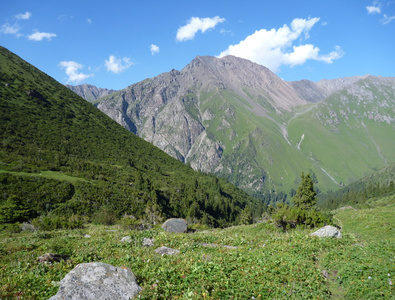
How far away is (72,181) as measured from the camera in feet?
195

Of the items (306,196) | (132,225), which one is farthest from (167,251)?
(306,196)

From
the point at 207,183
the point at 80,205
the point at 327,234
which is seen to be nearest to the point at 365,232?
the point at 327,234

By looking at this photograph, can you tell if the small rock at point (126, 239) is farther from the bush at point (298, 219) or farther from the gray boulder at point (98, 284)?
the bush at point (298, 219)

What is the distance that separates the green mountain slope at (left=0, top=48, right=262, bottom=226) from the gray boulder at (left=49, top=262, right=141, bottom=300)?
35.7 m

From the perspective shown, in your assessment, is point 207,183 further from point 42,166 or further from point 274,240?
point 274,240

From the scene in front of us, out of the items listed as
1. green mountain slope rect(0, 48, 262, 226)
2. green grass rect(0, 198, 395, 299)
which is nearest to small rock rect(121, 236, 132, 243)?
green grass rect(0, 198, 395, 299)

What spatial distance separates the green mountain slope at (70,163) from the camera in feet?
165

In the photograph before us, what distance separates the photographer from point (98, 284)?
9.07 m

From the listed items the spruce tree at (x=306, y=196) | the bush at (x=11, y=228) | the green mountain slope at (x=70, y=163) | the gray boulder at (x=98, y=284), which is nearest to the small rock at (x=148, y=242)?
the gray boulder at (x=98, y=284)

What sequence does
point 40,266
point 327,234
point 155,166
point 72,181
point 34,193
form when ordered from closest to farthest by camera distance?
point 40,266, point 327,234, point 34,193, point 72,181, point 155,166

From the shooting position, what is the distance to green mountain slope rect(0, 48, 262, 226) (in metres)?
50.3

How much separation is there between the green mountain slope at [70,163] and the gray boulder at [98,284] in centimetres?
3574

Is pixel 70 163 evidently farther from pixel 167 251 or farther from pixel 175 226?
pixel 167 251

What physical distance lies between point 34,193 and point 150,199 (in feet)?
111
